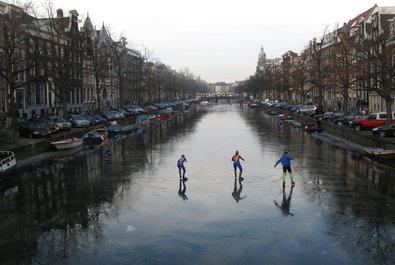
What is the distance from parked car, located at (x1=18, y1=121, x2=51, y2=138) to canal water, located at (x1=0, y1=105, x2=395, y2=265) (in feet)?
37.6

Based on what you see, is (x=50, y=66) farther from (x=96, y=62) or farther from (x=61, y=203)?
(x=61, y=203)

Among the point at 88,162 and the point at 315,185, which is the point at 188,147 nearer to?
the point at 88,162

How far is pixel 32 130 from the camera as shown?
138ft

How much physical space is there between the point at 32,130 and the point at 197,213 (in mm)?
29261

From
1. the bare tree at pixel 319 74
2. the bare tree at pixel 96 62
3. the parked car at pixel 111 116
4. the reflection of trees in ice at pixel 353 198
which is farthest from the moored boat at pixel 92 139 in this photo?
the bare tree at pixel 319 74

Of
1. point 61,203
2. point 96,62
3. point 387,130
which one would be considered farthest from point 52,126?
point 387,130

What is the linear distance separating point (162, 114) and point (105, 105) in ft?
80.9

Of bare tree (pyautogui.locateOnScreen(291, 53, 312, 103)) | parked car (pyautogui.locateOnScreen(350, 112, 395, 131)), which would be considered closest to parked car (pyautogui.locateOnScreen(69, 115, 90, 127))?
parked car (pyautogui.locateOnScreen(350, 112, 395, 131))

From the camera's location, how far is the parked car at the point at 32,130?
41.9m

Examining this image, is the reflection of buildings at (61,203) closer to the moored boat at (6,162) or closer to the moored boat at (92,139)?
the moored boat at (6,162)

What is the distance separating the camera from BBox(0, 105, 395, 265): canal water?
13.0 meters

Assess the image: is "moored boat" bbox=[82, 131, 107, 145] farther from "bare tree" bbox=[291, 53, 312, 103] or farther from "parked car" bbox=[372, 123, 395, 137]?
"bare tree" bbox=[291, 53, 312, 103]

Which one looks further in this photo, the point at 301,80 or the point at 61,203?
the point at 301,80

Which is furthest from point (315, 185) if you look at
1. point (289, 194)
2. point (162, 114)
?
point (162, 114)
